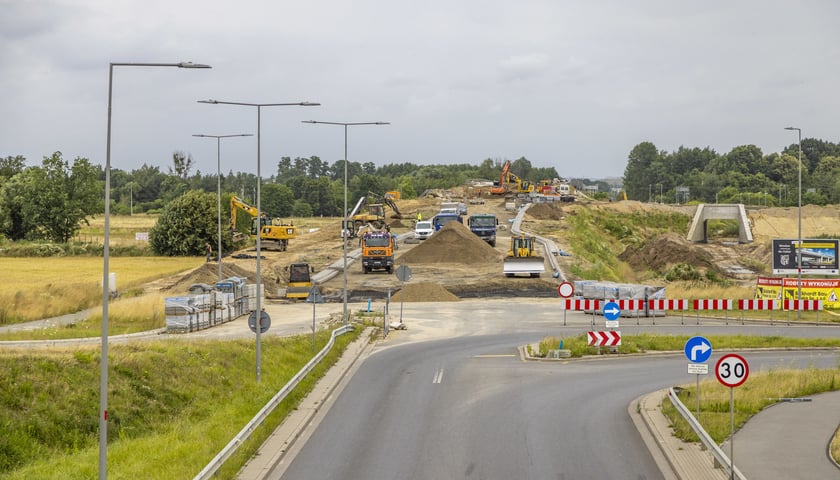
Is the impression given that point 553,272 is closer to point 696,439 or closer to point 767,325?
point 767,325

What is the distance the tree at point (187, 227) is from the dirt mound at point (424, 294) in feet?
143

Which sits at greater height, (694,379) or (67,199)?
(67,199)

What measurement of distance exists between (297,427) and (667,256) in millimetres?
60562

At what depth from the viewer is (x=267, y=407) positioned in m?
20.0

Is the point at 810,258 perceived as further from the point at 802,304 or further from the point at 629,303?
the point at 629,303

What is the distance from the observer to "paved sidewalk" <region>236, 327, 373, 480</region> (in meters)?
17.0

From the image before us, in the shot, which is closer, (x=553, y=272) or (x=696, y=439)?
(x=696, y=439)

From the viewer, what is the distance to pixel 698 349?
18750mm

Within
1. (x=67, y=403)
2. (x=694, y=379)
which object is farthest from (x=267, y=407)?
(x=694, y=379)

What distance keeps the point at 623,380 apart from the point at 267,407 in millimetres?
12865

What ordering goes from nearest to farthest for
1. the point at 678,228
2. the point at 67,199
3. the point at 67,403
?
the point at 67,403
the point at 67,199
the point at 678,228

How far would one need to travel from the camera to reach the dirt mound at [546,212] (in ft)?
366

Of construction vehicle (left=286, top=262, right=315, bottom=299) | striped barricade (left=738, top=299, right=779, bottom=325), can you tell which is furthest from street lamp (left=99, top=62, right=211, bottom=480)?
construction vehicle (left=286, top=262, right=315, bottom=299)

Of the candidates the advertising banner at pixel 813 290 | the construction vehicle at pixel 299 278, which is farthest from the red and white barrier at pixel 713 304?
the construction vehicle at pixel 299 278
